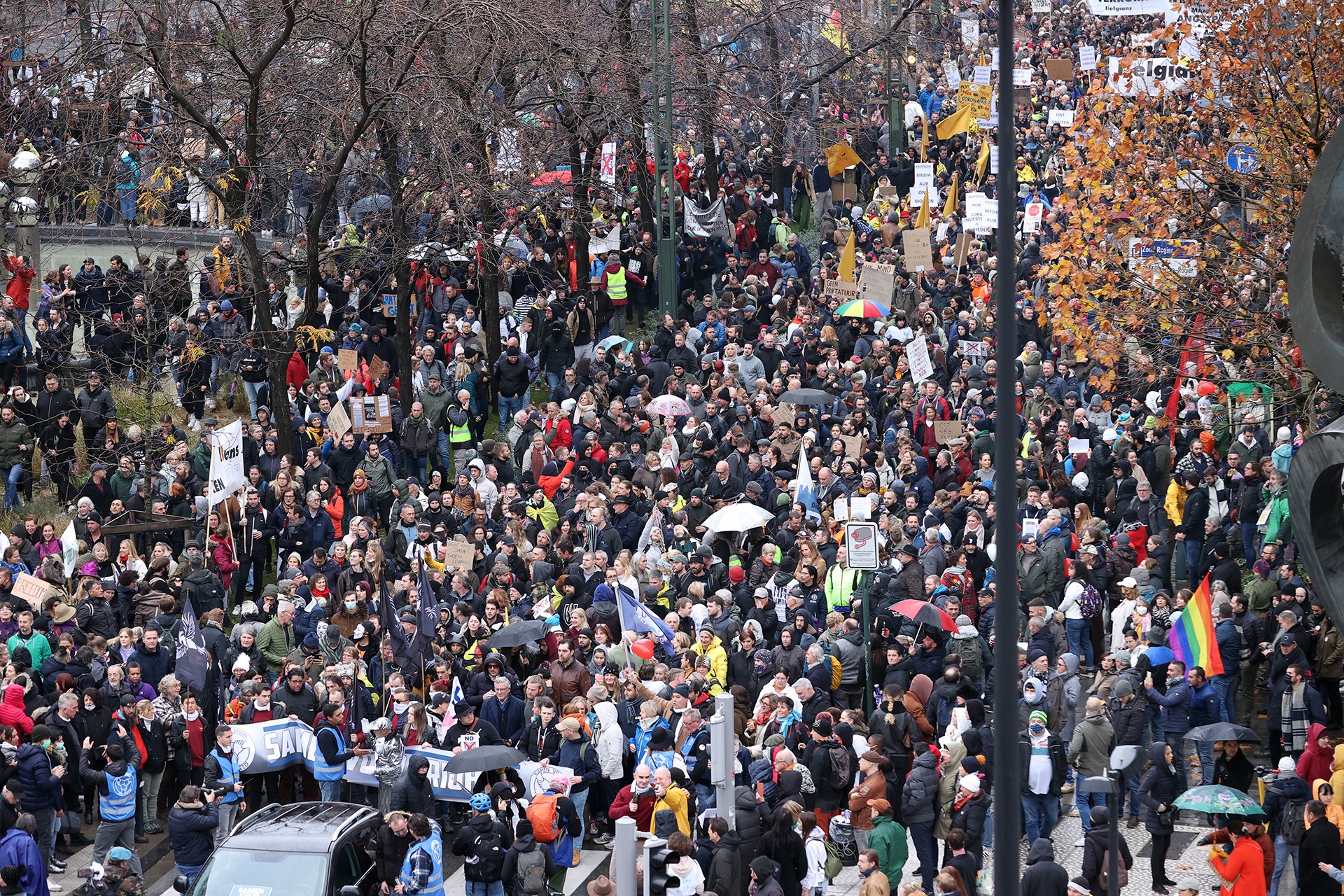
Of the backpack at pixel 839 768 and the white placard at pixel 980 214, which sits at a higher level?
the white placard at pixel 980 214

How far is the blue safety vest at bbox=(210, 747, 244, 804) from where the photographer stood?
16000 mm

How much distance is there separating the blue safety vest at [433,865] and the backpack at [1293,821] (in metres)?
6.42

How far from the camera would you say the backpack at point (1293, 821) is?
14352mm

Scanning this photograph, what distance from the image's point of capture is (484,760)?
599 inches

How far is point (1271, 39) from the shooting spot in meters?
17.9

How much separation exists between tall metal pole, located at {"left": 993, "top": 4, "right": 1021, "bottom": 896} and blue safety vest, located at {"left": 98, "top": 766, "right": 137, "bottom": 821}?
30.8ft

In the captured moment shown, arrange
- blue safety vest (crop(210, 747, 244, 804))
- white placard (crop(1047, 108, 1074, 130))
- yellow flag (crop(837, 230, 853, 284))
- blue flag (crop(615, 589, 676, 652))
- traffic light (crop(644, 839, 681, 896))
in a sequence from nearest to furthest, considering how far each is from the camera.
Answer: traffic light (crop(644, 839, 681, 896)), blue safety vest (crop(210, 747, 244, 804)), blue flag (crop(615, 589, 676, 652)), yellow flag (crop(837, 230, 853, 284)), white placard (crop(1047, 108, 1074, 130))

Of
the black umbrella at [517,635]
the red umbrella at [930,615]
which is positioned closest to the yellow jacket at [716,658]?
the black umbrella at [517,635]

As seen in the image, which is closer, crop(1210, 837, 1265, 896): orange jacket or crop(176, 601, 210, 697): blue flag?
crop(1210, 837, 1265, 896): orange jacket

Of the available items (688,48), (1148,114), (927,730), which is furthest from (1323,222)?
(688,48)

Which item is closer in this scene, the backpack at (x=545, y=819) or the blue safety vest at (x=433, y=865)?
the blue safety vest at (x=433, y=865)

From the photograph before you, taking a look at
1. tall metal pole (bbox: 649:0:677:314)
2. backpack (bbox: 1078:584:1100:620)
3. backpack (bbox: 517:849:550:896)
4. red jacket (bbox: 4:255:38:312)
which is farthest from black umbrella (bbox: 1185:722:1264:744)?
red jacket (bbox: 4:255:38:312)

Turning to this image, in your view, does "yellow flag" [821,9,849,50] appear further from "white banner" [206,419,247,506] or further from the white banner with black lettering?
the white banner with black lettering

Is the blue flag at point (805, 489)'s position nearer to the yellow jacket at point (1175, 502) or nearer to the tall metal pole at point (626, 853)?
the yellow jacket at point (1175, 502)
